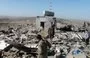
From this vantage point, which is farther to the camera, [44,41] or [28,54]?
[28,54]

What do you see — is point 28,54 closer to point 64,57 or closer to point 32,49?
point 32,49

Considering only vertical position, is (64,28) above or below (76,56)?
below

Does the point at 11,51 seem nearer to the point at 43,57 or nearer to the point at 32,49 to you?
the point at 32,49

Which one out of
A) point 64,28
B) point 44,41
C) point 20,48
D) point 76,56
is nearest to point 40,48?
point 44,41

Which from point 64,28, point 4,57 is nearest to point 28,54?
point 4,57

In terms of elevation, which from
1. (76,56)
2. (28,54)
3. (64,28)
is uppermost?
(76,56)

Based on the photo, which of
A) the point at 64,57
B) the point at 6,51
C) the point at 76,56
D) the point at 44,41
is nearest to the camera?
the point at 44,41

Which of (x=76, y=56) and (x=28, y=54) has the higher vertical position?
(x=76, y=56)

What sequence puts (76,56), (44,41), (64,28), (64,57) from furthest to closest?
(64,28), (64,57), (76,56), (44,41)

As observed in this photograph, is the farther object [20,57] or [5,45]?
[5,45]
